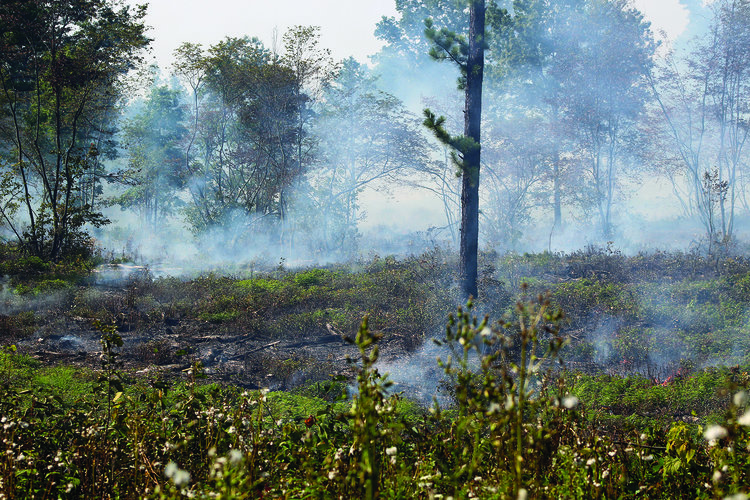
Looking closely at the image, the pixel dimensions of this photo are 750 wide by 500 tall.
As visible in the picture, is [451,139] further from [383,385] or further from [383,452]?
[383,385]

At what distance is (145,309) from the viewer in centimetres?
994

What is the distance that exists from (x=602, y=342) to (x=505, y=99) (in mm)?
23827

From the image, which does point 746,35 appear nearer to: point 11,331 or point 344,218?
point 344,218

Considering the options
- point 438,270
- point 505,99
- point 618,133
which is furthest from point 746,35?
point 438,270

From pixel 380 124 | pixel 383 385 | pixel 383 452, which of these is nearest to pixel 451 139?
pixel 383 452

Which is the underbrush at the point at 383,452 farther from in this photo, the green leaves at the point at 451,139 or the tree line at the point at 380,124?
the tree line at the point at 380,124

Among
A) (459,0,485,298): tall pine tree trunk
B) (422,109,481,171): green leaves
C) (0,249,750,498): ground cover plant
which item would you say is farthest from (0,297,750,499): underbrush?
(422,109,481,171): green leaves

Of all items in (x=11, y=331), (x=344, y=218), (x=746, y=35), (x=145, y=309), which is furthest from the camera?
(x=344, y=218)

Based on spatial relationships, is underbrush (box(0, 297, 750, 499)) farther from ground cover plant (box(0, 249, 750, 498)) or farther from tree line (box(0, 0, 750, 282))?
tree line (box(0, 0, 750, 282))

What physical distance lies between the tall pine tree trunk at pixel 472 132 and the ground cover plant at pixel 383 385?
2.31 ft

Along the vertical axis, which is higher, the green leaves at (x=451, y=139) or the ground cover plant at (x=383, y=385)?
the green leaves at (x=451, y=139)

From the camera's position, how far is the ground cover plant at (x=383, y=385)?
202 cm

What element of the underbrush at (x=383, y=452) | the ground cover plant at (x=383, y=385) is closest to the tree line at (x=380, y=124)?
the ground cover plant at (x=383, y=385)

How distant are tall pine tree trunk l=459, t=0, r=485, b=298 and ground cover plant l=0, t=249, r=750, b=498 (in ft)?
2.31
